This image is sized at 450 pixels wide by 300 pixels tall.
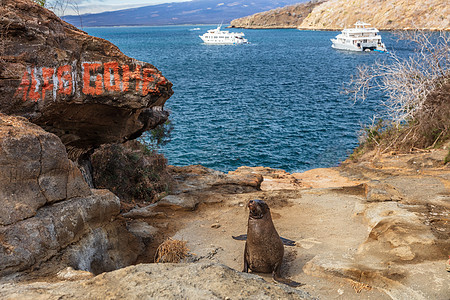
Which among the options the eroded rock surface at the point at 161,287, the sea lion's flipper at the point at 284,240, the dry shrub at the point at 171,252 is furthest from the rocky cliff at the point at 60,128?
the sea lion's flipper at the point at 284,240

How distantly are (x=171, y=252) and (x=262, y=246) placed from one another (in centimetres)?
168

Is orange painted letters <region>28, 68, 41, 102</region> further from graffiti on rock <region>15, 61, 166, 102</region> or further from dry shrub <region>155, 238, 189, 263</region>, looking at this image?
dry shrub <region>155, 238, 189, 263</region>

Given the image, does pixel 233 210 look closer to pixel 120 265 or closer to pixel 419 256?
pixel 120 265

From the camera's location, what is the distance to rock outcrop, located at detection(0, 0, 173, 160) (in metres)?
7.67

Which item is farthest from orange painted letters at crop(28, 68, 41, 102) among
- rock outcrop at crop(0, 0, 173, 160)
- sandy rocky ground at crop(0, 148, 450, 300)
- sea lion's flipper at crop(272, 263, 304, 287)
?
sea lion's flipper at crop(272, 263, 304, 287)

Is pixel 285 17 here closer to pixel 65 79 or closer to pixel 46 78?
pixel 65 79

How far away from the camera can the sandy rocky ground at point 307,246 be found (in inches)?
177

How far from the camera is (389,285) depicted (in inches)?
240

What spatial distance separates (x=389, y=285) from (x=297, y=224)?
3196 millimetres

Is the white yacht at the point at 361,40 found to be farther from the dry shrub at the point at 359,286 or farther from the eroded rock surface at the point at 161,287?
the eroded rock surface at the point at 161,287

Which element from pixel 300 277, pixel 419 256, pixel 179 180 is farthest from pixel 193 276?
pixel 179 180

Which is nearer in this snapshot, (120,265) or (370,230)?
(120,265)

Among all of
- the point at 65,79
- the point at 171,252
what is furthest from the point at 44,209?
the point at 65,79

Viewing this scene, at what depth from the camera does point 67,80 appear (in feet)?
27.5
